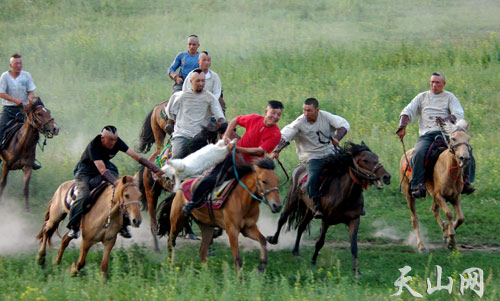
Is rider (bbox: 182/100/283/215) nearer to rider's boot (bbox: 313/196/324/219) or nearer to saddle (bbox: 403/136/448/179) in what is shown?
rider's boot (bbox: 313/196/324/219)

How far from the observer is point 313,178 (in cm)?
1155

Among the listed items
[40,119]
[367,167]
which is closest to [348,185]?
[367,167]

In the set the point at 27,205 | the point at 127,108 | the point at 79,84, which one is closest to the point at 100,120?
the point at 127,108

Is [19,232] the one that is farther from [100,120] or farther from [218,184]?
[100,120]

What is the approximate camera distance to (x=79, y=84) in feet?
79.0

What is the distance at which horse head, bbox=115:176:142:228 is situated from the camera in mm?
9531

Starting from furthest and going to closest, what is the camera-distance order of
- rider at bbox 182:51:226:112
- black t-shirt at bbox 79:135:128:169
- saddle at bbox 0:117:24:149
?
saddle at bbox 0:117:24:149
rider at bbox 182:51:226:112
black t-shirt at bbox 79:135:128:169

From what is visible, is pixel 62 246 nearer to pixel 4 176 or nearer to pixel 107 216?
pixel 107 216

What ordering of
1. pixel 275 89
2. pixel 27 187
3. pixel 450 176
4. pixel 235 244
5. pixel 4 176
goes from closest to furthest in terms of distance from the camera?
pixel 235 244, pixel 450 176, pixel 27 187, pixel 4 176, pixel 275 89

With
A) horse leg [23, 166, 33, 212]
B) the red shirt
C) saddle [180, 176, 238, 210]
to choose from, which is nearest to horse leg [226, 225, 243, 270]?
saddle [180, 176, 238, 210]

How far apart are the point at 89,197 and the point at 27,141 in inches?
200

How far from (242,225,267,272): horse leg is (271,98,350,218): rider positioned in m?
1.33

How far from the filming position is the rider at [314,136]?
11516mm

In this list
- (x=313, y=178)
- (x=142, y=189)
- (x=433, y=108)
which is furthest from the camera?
(x=142, y=189)
